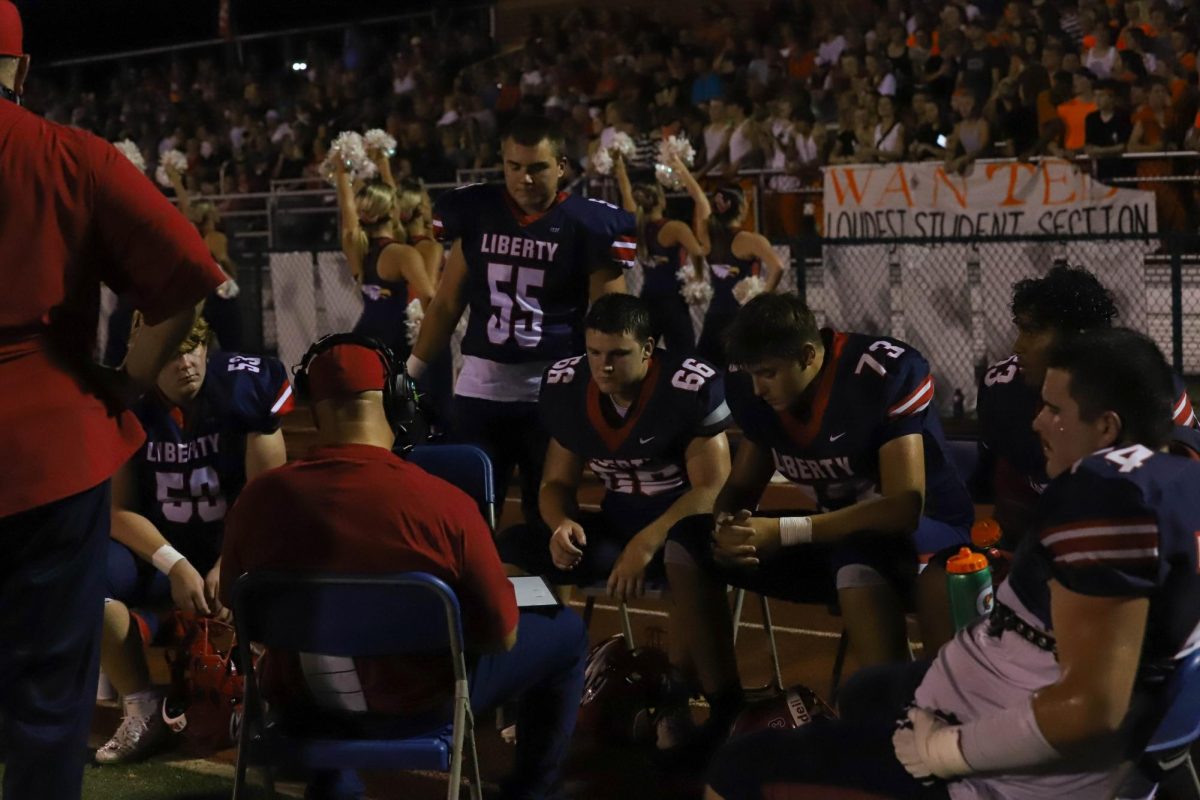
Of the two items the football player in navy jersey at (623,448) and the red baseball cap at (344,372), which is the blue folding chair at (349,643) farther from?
the football player in navy jersey at (623,448)

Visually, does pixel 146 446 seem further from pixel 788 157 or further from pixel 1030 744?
pixel 788 157

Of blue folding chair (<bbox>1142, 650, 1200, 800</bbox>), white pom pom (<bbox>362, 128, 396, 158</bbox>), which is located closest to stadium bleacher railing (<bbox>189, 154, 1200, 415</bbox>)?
white pom pom (<bbox>362, 128, 396, 158</bbox>)

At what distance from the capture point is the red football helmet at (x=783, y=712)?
158 inches

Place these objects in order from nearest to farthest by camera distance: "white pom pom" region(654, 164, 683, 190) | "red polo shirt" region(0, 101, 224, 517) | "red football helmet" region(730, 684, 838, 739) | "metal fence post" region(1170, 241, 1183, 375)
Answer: "red polo shirt" region(0, 101, 224, 517), "red football helmet" region(730, 684, 838, 739), "metal fence post" region(1170, 241, 1183, 375), "white pom pom" region(654, 164, 683, 190)

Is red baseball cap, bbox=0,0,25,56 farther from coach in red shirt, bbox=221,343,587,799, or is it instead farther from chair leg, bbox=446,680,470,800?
chair leg, bbox=446,680,470,800

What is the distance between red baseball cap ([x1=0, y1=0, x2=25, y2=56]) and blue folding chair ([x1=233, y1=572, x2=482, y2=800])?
1.14m

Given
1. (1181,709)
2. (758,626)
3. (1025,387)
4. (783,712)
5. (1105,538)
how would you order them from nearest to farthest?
(1105,538), (1181,709), (783,712), (1025,387), (758,626)

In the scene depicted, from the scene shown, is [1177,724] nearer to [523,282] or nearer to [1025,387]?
[1025,387]

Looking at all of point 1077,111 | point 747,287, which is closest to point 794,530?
point 747,287

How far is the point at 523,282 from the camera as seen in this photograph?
590 centimetres

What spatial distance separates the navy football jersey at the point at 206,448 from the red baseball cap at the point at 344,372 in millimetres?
1494

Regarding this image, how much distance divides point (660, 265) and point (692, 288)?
34cm

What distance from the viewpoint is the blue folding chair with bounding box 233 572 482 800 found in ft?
10.7

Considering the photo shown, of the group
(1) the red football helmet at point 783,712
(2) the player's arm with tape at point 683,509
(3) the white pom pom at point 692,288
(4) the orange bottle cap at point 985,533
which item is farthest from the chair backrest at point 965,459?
(3) the white pom pom at point 692,288
